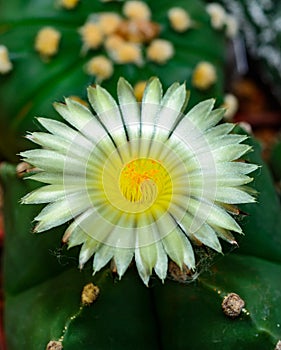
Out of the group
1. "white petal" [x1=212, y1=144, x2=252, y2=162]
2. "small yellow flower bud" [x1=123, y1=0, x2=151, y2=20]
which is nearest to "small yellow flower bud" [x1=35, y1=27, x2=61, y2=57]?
"small yellow flower bud" [x1=123, y1=0, x2=151, y2=20]

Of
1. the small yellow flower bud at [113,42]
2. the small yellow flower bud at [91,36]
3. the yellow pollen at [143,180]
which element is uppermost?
the small yellow flower bud at [91,36]

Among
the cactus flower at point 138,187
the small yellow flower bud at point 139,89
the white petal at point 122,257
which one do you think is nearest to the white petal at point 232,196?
the cactus flower at point 138,187

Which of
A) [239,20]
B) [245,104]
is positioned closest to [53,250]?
[239,20]

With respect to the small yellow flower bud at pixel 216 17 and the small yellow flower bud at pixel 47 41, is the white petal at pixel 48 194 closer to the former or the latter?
the small yellow flower bud at pixel 47 41

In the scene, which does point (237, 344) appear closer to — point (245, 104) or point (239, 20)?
point (239, 20)

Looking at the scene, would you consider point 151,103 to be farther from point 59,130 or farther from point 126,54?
point 126,54
